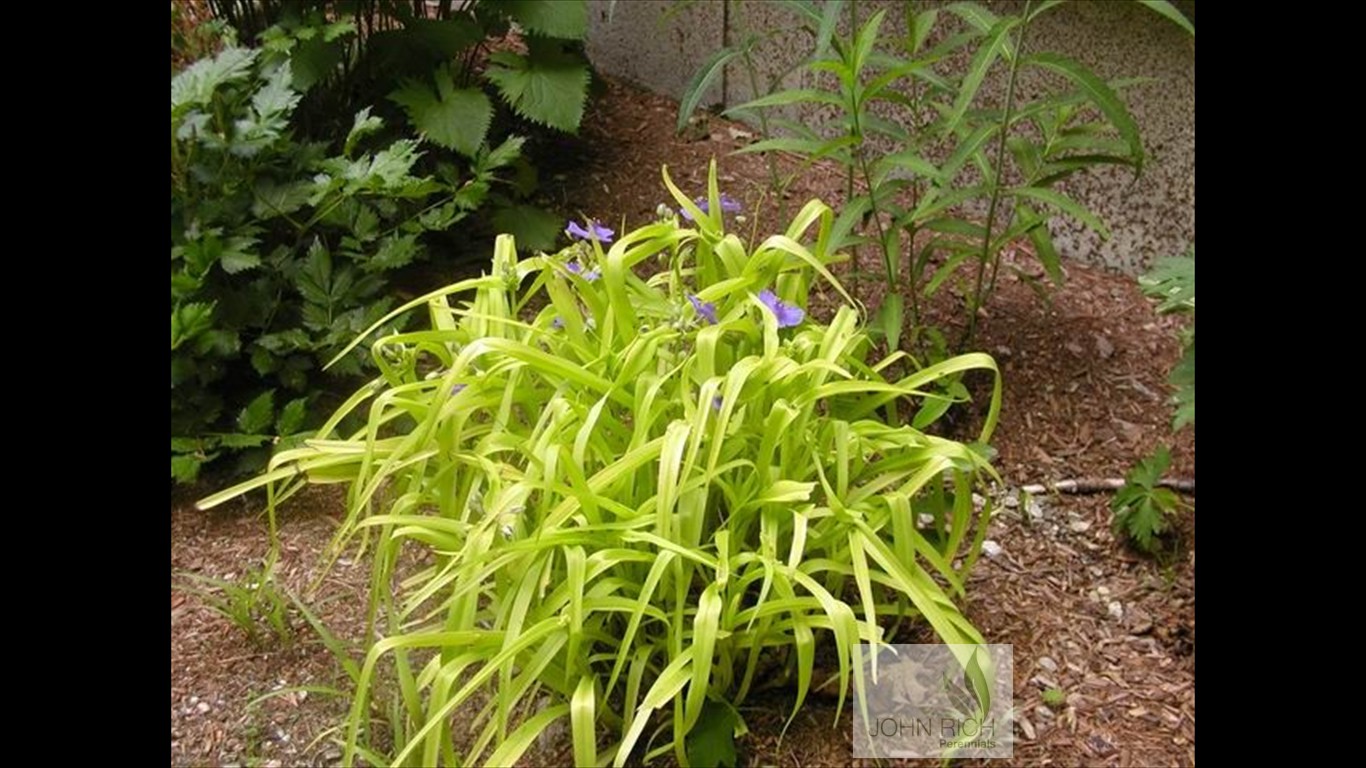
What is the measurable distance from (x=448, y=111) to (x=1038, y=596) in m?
1.72

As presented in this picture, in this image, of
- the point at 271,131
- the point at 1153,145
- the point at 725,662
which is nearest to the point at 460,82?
the point at 271,131

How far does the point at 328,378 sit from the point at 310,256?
27 cm

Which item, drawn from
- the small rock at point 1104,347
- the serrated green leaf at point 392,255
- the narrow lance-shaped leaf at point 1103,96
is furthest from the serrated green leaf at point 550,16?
the small rock at point 1104,347

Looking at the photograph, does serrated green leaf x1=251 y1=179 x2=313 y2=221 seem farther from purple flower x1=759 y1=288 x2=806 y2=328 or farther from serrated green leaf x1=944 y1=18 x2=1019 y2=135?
serrated green leaf x1=944 y1=18 x2=1019 y2=135

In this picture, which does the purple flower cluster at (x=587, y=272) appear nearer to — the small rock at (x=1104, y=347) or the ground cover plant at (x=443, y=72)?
the ground cover plant at (x=443, y=72)

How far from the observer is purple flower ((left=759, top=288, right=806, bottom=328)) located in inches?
80.7

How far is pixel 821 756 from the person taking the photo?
6.44ft

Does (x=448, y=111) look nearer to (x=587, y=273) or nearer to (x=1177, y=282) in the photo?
(x=587, y=273)

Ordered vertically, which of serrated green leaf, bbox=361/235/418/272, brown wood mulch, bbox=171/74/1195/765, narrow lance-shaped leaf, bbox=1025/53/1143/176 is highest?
narrow lance-shaped leaf, bbox=1025/53/1143/176

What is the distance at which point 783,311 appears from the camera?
2.07m

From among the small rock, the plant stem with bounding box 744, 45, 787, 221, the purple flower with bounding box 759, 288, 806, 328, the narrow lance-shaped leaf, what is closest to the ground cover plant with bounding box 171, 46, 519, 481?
the plant stem with bounding box 744, 45, 787, 221

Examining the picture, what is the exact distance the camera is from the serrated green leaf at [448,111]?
2.97 metres

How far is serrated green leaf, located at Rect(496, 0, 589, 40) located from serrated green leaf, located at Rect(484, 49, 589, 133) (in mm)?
107

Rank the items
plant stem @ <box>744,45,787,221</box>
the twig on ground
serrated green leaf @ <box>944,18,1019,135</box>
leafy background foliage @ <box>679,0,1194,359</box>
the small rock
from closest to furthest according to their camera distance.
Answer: serrated green leaf @ <box>944,18,1019,135</box>, leafy background foliage @ <box>679,0,1194,359</box>, the twig on ground, plant stem @ <box>744,45,787,221</box>, the small rock
